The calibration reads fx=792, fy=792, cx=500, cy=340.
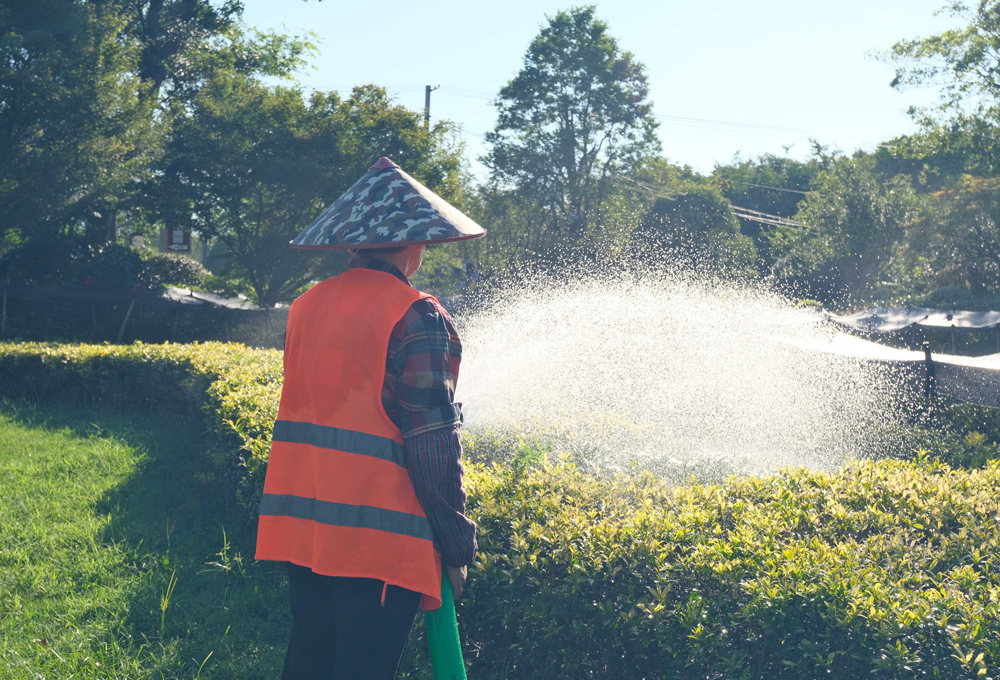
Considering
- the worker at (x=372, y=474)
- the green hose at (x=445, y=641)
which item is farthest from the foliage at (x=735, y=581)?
the worker at (x=372, y=474)

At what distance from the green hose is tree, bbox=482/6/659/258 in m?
32.9

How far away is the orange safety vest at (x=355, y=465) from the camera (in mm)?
2096

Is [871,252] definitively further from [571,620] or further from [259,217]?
[571,620]

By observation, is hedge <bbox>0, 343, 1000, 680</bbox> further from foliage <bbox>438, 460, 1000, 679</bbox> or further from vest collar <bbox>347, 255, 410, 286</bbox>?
vest collar <bbox>347, 255, 410, 286</bbox>

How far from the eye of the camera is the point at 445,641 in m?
2.18

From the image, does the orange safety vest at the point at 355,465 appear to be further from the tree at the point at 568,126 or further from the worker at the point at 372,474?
the tree at the point at 568,126

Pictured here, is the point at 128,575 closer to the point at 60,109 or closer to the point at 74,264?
the point at 60,109

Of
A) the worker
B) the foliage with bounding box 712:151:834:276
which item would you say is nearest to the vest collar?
the worker

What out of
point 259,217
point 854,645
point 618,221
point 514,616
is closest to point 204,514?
point 514,616

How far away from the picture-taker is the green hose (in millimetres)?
2166

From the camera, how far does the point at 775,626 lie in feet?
8.80

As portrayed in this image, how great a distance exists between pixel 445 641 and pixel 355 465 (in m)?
0.55

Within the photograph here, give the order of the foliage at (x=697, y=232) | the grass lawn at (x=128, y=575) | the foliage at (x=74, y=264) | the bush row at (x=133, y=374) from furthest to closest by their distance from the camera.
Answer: the foliage at (x=697, y=232) → the foliage at (x=74, y=264) → the bush row at (x=133, y=374) → the grass lawn at (x=128, y=575)

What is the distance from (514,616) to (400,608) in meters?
1.16
